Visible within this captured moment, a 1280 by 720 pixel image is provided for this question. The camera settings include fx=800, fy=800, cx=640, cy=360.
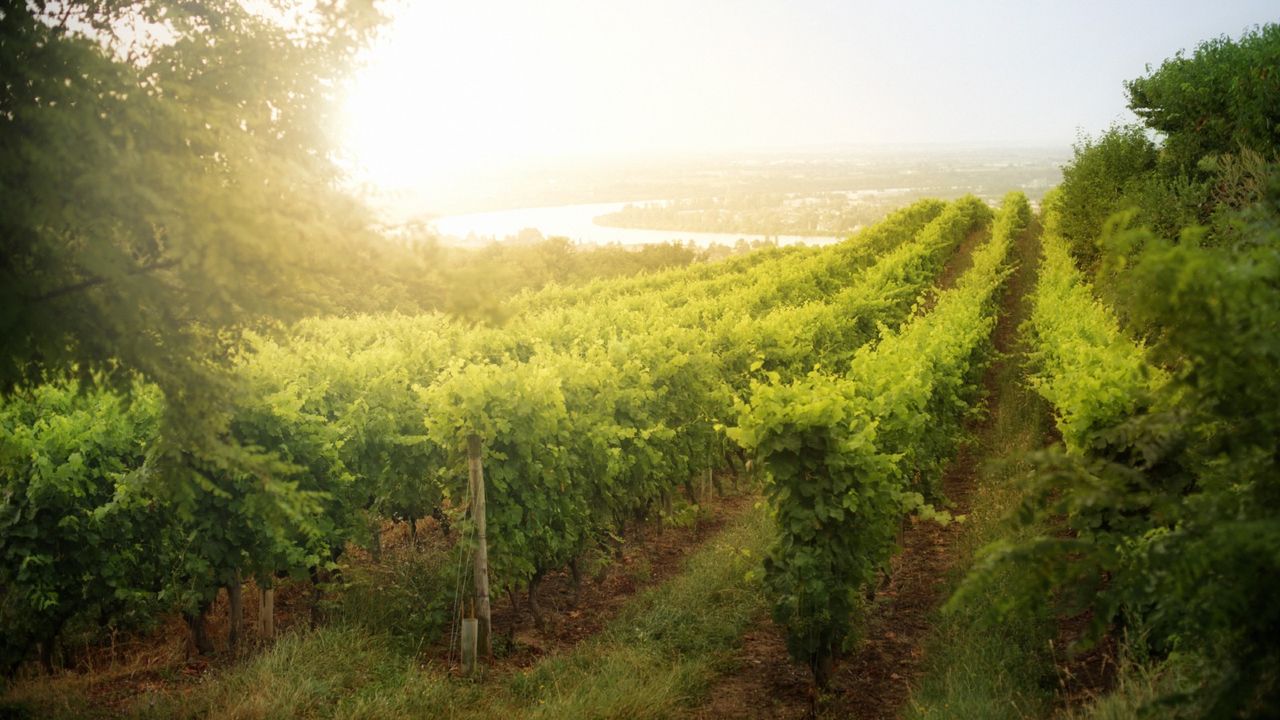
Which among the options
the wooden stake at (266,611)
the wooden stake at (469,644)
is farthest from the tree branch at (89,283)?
the wooden stake at (266,611)

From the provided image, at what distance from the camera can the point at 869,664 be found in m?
7.37

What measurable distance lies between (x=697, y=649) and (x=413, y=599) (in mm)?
2910

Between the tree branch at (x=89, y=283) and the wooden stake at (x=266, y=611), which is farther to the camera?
the wooden stake at (x=266, y=611)

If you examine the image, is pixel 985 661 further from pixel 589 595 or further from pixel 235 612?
pixel 235 612

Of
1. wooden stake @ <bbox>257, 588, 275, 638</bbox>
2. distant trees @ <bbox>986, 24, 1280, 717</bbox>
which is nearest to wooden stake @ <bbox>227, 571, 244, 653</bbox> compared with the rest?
wooden stake @ <bbox>257, 588, 275, 638</bbox>

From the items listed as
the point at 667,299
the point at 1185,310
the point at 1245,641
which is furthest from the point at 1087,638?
the point at 667,299

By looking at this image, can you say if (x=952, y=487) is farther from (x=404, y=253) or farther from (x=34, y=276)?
(x=34, y=276)

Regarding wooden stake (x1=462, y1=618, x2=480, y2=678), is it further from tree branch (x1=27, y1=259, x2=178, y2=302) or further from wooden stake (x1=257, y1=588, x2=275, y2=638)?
tree branch (x1=27, y1=259, x2=178, y2=302)

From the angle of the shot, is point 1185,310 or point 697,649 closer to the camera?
point 1185,310

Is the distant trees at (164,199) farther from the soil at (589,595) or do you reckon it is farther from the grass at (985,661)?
the soil at (589,595)

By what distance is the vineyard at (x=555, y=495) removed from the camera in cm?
349

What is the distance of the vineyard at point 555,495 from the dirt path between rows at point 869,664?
4cm

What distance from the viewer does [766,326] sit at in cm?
1480

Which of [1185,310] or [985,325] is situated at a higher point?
[1185,310]
